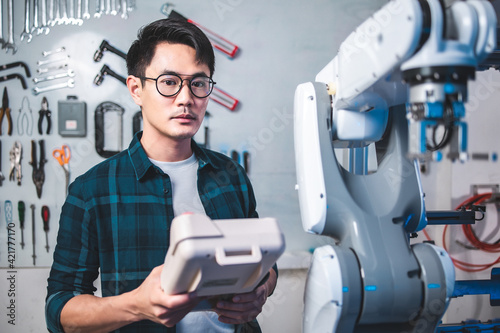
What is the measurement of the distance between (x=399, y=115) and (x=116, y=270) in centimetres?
91

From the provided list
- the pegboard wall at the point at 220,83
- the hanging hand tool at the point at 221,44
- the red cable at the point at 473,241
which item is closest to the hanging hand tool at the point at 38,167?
the pegboard wall at the point at 220,83

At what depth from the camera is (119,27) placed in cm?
235

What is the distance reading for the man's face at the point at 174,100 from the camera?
1147 millimetres

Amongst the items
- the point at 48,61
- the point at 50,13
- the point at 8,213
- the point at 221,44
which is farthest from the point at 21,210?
the point at 221,44

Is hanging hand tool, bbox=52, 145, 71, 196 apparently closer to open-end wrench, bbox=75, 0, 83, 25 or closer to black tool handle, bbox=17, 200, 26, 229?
black tool handle, bbox=17, 200, 26, 229

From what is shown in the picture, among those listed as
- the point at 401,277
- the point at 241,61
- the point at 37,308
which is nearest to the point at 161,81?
the point at 401,277

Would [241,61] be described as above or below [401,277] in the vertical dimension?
above

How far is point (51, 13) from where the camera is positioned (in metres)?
2.31

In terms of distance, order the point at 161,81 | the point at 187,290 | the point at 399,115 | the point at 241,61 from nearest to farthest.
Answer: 1. the point at 187,290
2. the point at 399,115
3. the point at 161,81
4. the point at 241,61

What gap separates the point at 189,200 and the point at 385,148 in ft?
2.00

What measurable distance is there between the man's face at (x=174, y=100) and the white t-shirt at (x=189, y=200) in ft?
0.37

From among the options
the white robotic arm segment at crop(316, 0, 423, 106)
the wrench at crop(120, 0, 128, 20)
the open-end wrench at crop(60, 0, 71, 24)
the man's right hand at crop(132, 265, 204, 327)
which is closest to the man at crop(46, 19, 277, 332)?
the man's right hand at crop(132, 265, 204, 327)

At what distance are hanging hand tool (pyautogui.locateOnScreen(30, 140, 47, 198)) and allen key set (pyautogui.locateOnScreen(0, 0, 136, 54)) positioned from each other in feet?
1.91

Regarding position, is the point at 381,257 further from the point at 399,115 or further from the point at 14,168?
the point at 14,168
